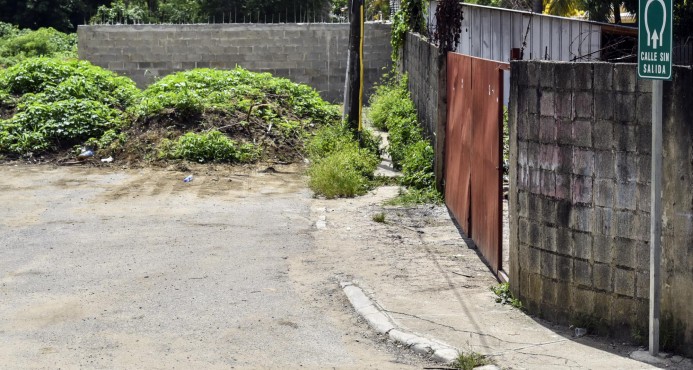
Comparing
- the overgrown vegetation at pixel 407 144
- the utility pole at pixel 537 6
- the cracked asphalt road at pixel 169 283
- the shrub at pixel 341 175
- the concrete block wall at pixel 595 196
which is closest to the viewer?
the concrete block wall at pixel 595 196

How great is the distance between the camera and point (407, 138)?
17438mm

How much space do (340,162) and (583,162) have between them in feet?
27.0

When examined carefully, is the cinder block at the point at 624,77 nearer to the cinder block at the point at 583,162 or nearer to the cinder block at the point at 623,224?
the cinder block at the point at 583,162

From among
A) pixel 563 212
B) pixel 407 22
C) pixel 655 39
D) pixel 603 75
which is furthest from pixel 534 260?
pixel 407 22

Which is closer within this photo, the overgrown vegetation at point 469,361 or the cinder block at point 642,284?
the overgrown vegetation at point 469,361

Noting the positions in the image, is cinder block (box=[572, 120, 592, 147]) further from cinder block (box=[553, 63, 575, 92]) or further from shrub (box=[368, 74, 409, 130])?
shrub (box=[368, 74, 409, 130])

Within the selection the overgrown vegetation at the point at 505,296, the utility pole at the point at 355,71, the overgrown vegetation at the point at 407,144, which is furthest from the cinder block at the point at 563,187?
the utility pole at the point at 355,71

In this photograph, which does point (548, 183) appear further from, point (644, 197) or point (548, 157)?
point (644, 197)

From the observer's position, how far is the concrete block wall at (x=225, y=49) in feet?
89.1

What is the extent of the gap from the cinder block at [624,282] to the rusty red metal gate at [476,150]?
2.26 meters

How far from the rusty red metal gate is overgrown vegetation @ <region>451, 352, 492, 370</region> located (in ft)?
8.65

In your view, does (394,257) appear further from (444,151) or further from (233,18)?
(233,18)

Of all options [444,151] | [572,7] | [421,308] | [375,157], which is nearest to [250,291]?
[421,308]

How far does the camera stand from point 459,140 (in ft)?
39.9
